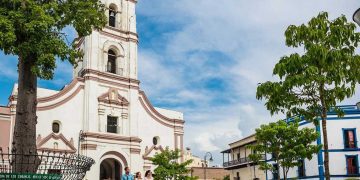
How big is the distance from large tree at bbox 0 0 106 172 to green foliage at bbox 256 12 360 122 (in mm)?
7197

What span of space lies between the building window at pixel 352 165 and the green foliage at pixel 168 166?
55.7 feet

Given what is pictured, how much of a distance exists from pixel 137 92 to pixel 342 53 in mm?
25897

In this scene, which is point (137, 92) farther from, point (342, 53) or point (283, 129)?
point (342, 53)

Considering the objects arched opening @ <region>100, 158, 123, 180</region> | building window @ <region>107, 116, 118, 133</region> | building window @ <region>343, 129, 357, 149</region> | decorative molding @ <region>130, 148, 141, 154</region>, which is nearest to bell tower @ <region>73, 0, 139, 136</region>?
building window @ <region>107, 116, 118, 133</region>

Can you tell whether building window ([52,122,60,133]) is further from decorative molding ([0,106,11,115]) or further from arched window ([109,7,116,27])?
arched window ([109,7,116,27])

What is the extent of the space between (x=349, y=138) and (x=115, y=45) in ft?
79.8

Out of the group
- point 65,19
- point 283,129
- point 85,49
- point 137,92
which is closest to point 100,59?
point 85,49

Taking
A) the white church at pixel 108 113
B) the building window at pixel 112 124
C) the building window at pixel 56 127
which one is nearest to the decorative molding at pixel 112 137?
the white church at pixel 108 113

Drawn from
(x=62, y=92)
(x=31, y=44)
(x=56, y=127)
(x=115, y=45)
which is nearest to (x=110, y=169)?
(x=56, y=127)

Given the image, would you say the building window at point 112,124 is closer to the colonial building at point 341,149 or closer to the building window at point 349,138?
the colonial building at point 341,149

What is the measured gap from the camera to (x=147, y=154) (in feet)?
124

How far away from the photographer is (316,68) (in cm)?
1434

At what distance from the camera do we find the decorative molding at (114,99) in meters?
36.2

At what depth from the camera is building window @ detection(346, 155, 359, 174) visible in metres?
42.6
